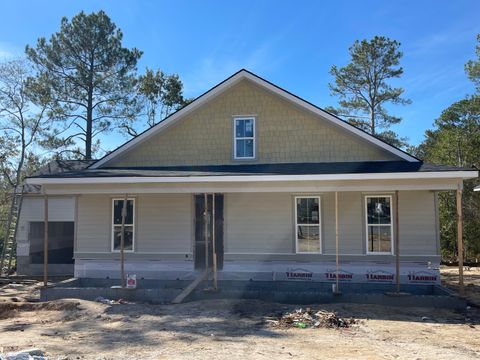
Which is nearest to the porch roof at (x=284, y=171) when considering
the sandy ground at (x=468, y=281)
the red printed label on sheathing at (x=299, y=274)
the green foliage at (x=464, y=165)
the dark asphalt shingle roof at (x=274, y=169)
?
the dark asphalt shingle roof at (x=274, y=169)

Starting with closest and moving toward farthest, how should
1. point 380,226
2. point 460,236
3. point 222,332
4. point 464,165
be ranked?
point 222,332, point 460,236, point 380,226, point 464,165

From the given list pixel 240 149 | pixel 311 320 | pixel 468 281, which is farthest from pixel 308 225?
pixel 468 281

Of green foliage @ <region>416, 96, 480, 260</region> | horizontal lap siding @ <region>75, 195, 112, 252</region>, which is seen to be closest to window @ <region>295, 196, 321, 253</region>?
horizontal lap siding @ <region>75, 195, 112, 252</region>

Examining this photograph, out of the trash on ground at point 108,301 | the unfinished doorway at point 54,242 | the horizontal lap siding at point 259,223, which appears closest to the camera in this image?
the trash on ground at point 108,301

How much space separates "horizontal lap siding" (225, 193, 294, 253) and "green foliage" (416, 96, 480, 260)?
10.8 metres

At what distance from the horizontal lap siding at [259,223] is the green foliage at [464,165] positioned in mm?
10782

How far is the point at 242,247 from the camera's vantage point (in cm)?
1331

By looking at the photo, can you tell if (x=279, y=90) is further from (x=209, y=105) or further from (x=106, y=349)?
(x=106, y=349)

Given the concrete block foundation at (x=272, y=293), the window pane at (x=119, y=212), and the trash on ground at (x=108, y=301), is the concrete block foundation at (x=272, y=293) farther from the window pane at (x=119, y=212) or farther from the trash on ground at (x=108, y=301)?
the window pane at (x=119, y=212)

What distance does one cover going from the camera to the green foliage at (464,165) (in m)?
20.3

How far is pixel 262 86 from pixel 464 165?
12708mm

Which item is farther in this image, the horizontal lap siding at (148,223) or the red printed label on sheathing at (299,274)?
the horizontal lap siding at (148,223)

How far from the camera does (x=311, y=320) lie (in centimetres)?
906

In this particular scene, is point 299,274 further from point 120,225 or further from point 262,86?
point 262,86
